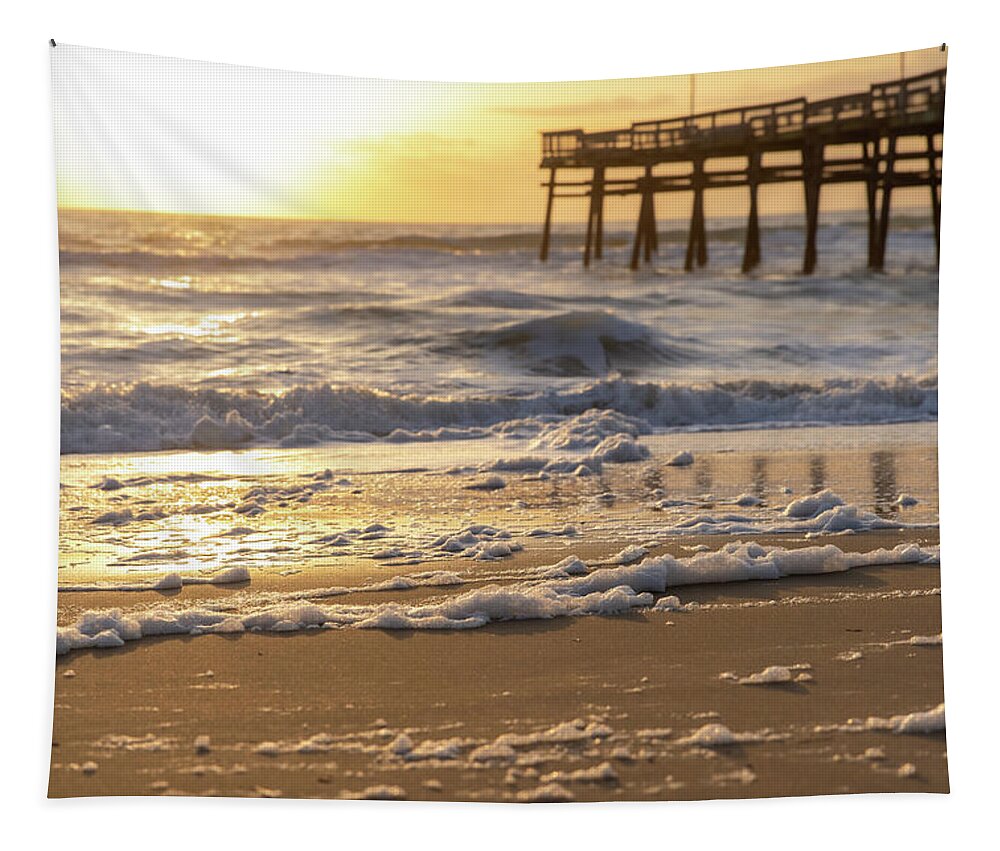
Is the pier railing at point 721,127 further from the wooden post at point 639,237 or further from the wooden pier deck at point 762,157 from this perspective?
the wooden post at point 639,237

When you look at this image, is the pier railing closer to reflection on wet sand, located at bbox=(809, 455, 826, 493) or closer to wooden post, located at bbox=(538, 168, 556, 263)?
wooden post, located at bbox=(538, 168, 556, 263)

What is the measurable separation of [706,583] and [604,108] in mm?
1463

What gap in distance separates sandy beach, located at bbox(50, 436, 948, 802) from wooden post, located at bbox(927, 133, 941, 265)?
0.58 meters

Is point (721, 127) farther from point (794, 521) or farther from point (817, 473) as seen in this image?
point (794, 521)

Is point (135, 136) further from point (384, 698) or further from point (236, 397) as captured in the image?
point (384, 698)

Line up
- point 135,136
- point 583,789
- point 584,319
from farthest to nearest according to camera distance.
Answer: point 584,319, point 135,136, point 583,789

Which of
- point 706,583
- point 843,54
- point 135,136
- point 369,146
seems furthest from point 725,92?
point 135,136

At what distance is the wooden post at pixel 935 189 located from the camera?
10.7ft

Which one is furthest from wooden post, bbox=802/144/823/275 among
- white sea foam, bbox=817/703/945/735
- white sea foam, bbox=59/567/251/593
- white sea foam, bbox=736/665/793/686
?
white sea foam, bbox=59/567/251/593

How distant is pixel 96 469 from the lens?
10.8 feet

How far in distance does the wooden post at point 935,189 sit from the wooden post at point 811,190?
12.6 inches

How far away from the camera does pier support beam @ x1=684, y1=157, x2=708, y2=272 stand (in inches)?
138

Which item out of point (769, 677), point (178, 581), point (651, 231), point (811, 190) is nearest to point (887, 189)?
point (811, 190)

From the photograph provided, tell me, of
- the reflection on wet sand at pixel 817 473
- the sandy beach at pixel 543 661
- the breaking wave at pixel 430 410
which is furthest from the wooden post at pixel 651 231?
the reflection on wet sand at pixel 817 473
